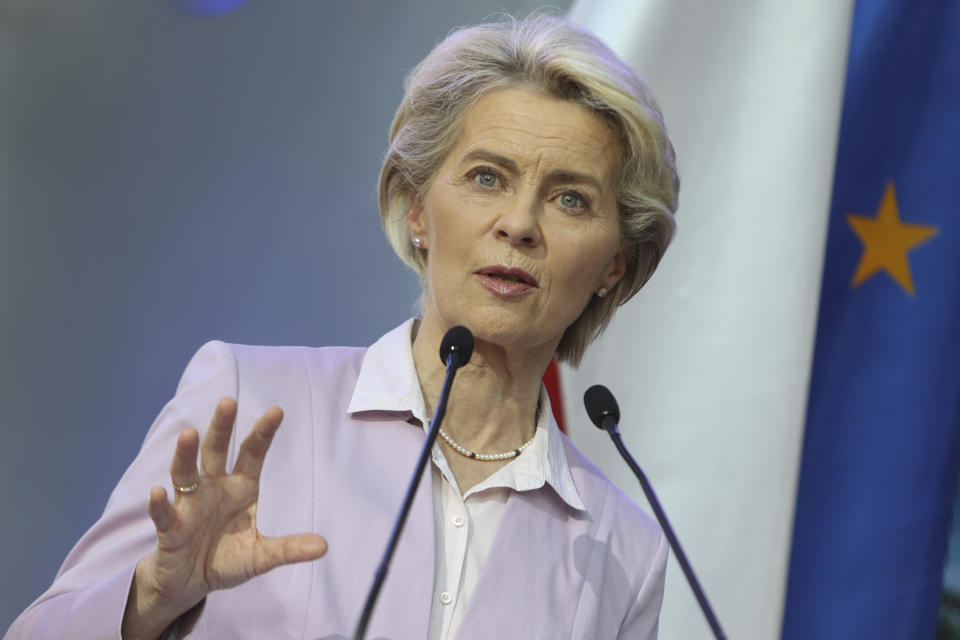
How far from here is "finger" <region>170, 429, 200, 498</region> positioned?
134 centimetres

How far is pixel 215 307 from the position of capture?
2.78 meters

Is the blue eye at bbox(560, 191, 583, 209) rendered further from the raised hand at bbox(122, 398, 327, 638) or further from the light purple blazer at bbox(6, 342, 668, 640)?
the raised hand at bbox(122, 398, 327, 638)

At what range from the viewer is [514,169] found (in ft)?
6.77

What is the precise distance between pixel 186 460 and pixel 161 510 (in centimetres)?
7

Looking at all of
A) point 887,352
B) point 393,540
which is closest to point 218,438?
point 393,540

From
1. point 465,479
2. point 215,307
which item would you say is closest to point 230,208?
point 215,307

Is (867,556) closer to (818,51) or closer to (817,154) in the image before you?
(817,154)

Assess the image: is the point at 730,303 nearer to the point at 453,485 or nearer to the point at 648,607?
the point at 648,607

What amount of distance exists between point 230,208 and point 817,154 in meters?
1.56

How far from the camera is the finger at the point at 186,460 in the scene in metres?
1.34

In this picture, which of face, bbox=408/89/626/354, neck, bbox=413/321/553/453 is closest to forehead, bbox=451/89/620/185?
face, bbox=408/89/626/354

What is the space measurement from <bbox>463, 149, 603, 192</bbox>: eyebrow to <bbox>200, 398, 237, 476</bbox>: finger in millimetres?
860

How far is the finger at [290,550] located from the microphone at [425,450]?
0.34 feet

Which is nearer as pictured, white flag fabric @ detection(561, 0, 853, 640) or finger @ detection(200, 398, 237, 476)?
finger @ detection(200, 398, 237, 476)
